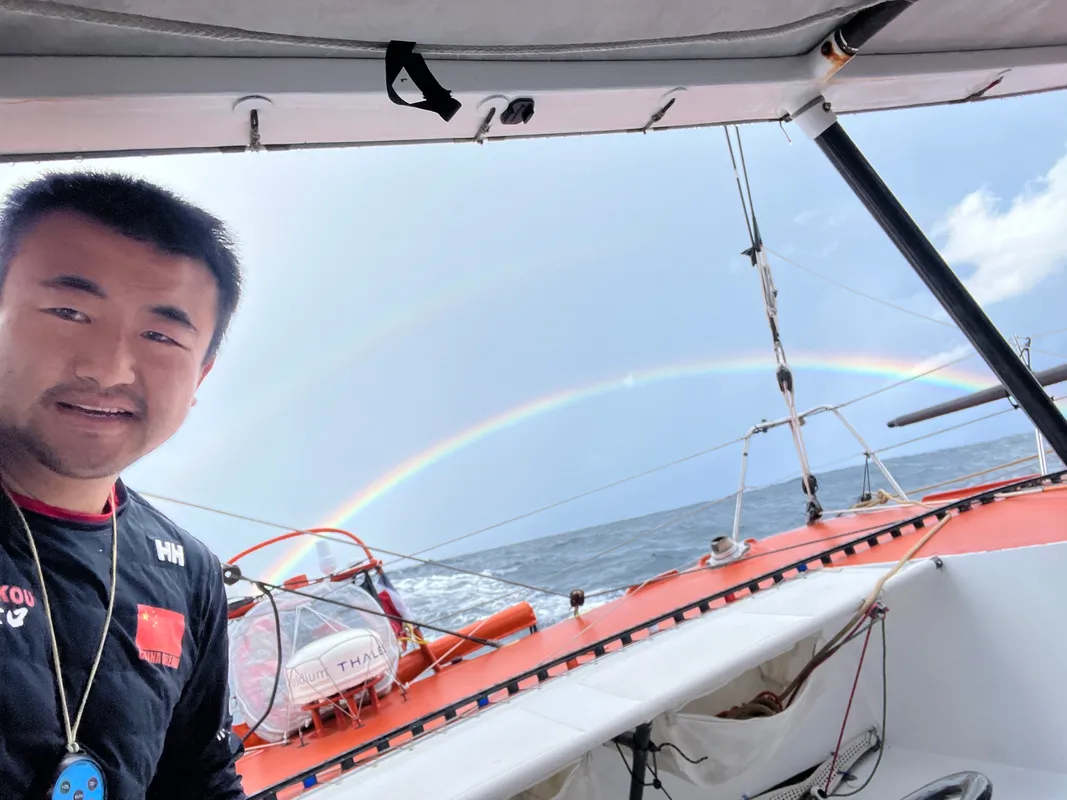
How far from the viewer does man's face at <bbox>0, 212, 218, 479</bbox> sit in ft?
2.33

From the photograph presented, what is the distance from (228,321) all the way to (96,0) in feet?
1.56

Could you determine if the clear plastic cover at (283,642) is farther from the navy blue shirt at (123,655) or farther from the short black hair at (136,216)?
the short black hair at (136,216)

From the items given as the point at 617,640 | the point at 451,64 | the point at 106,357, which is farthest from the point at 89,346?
the point at 617,640

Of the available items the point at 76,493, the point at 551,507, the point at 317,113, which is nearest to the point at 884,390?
the point at 551,507

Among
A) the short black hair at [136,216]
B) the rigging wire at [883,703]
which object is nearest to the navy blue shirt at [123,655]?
the short black hair at [136,216]

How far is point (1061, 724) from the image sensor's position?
141cm

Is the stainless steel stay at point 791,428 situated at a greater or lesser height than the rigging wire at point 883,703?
greater

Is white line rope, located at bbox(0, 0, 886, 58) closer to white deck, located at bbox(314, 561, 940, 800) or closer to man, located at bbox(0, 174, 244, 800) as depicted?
man, located at bbox(0, 174, 244, 800)

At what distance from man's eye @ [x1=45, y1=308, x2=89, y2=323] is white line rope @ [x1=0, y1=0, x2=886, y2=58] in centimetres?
32

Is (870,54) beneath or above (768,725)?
above

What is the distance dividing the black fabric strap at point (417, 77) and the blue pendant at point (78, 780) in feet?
2.89

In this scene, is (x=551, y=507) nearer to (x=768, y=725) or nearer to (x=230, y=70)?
(x=768, y=725)

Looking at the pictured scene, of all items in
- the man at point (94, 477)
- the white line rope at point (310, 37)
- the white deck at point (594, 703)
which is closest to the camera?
the white line rope at point (310, 37)

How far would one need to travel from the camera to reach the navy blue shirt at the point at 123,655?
2.06 feet
